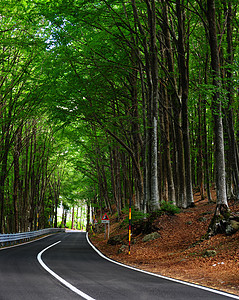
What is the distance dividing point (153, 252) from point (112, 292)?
24.8ft

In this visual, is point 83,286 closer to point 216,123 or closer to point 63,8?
point 216,123

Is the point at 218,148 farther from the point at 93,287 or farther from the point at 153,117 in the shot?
the point at 93,287

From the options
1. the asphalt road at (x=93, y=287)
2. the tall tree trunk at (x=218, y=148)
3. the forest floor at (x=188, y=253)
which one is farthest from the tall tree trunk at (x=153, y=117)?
the asphalt road at (x=93, y=287)

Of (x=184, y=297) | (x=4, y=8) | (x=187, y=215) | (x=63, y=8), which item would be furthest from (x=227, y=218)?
(x=4, y=8)

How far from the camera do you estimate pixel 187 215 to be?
16703mm

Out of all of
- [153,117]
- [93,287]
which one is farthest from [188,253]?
[153,117]

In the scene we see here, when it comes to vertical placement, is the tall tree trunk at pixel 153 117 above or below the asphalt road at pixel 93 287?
above

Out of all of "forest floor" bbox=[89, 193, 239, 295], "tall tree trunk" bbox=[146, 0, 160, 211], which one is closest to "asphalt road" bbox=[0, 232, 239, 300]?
"forest floor" bbox=[89, 193, 239, 295]

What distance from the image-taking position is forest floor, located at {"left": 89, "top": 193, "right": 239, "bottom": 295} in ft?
27.3

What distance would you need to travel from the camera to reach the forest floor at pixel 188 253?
832 cm

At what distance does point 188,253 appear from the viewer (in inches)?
458

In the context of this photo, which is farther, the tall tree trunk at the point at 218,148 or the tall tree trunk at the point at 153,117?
the tall tree trunk at the point at 153,117

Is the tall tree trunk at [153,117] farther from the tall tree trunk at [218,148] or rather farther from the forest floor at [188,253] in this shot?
the tall tree trunk at [218,148]

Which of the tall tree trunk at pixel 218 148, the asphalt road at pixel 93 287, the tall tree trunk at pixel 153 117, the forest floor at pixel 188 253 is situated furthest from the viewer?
the tall tree trunk at pixel 153 117
